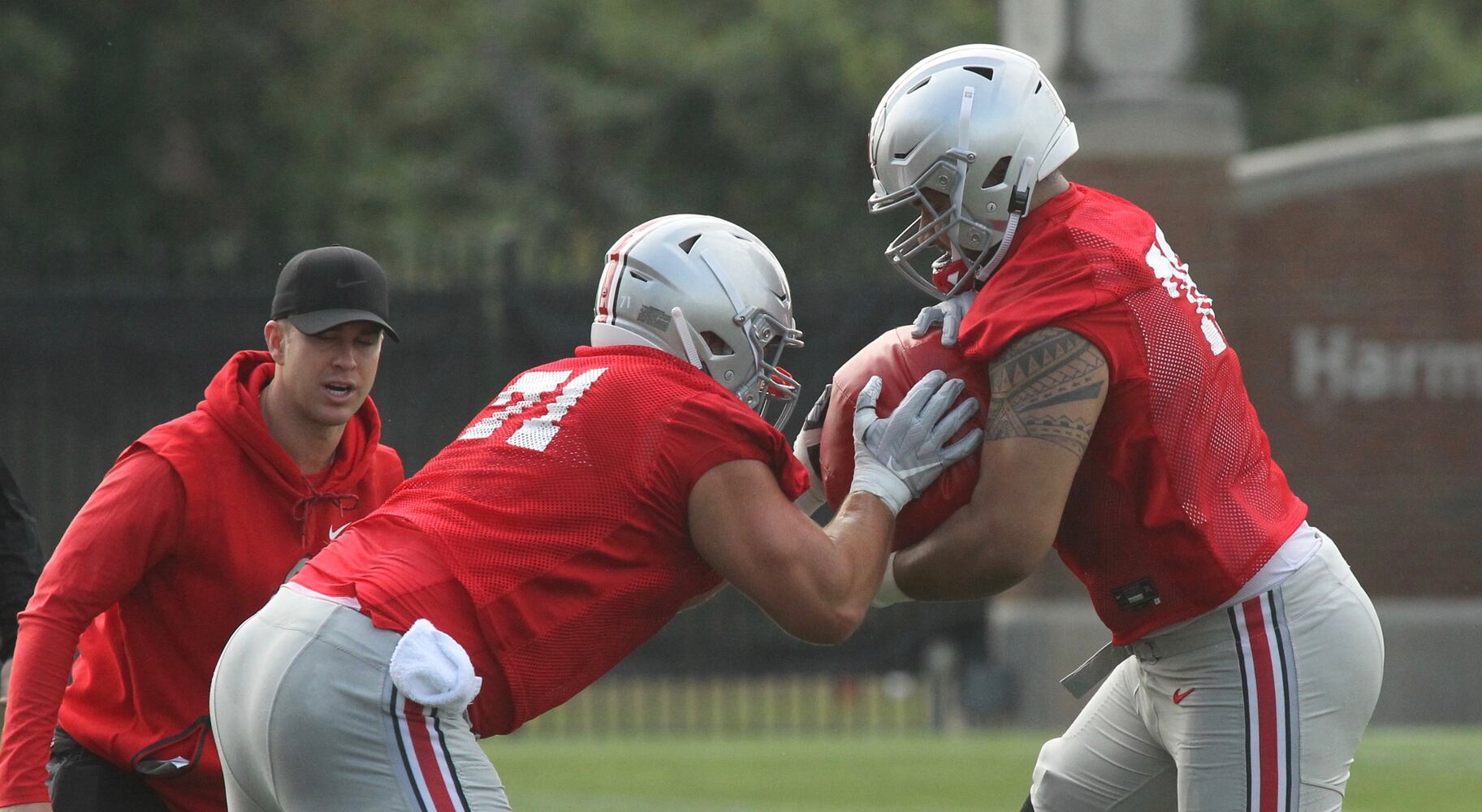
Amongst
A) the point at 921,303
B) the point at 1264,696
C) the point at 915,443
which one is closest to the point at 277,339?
the point at 915,443

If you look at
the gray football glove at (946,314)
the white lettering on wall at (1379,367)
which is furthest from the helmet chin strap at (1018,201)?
the white lettering on wall at (1379,367)

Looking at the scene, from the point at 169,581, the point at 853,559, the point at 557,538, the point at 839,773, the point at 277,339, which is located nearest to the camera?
the point at 557,538

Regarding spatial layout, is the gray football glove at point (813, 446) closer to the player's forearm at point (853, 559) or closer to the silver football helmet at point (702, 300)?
the silver football helmet at point (702, 300)

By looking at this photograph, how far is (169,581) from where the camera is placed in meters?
4.37

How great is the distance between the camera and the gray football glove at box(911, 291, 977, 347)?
410 cm

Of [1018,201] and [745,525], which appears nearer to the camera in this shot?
[745,525]

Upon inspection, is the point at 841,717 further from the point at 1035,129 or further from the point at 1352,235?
the point at 1035,129

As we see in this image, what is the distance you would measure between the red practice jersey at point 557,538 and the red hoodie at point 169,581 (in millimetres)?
690

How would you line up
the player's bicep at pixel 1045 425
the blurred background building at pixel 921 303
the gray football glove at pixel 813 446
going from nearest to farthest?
the player's bicep at pixel 1045 425
the gray football glove at pixel 813 446
the blurred background building at pixel 921 303

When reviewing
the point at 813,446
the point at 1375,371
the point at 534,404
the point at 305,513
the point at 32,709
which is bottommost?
the point at 1375,371

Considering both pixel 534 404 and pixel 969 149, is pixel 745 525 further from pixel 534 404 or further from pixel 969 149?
pixel 969 149

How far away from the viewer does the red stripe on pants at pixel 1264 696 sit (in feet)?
12.7

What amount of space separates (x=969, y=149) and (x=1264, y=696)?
1.20 meters

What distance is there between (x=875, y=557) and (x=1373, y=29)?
23793mm
